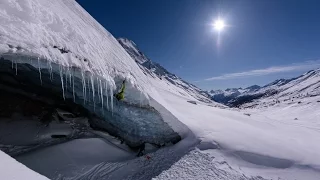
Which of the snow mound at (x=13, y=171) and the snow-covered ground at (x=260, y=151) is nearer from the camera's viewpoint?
the snow mound at (x=13, y=171)

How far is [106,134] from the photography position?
1085cm

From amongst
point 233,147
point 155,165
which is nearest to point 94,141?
point 155,165

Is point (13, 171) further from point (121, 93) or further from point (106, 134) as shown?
point (106, 134)

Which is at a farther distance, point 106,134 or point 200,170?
point 106,134

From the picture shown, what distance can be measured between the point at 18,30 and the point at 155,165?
661 centimetres

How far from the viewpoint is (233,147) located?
8836 millimetres

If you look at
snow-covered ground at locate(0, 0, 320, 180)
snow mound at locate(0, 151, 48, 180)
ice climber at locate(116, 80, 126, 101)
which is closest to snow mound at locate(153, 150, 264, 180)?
snow-covered ground at locate(0, 0, 320, 180)

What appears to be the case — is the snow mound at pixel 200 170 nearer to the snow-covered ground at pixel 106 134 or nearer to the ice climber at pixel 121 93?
the snow-covered ground at pixel 106 134

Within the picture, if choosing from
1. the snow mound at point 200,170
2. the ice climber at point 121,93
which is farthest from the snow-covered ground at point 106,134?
the ice climber at point 121,93

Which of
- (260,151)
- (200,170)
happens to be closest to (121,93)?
(200,170)

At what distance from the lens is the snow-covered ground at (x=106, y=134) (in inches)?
289

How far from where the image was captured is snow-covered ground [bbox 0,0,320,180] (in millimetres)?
7348

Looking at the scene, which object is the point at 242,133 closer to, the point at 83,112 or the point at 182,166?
the point at 182,166

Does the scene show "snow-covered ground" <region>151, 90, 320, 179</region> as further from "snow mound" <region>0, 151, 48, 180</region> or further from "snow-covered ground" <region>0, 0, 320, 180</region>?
"snow mound" <region>0, 151, 48, 180</region>
